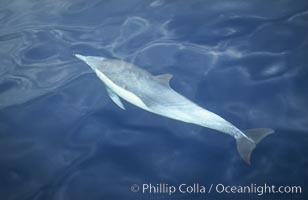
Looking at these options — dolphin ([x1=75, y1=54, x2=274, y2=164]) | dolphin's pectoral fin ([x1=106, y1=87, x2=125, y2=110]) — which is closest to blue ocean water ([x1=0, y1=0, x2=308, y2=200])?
dolphin's pectoral fin ([x1=106, y1=87, x2=125, y2=110])

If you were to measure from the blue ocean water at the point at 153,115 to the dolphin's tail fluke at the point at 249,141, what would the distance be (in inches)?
15.3

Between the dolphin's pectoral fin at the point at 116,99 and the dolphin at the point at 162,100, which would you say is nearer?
the dolphin at the point at 162,100

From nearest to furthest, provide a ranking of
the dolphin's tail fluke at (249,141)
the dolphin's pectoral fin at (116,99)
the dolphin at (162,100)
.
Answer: the dolphin's tail fluke at (249,141) → the dolphin at (162,100) → the dolphin's pectoral fin at (116,99)

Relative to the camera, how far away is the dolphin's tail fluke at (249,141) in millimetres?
4789

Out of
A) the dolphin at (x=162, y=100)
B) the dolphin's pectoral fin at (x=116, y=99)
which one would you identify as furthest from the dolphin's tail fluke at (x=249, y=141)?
the dolphin's pectoral fin at (x=116, y=99)

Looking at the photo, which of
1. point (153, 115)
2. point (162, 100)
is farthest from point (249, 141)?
point (153, 115)

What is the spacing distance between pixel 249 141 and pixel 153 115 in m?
2.04

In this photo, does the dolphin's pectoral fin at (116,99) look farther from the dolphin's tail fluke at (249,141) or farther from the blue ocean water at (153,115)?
the dolphin's tail fluke at (249,141)

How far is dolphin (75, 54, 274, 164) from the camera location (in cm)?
491

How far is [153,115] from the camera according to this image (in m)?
6.17

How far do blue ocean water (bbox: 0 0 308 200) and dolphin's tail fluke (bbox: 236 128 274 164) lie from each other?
39 centimetres

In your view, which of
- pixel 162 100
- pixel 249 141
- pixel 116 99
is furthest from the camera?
pixel 116 99

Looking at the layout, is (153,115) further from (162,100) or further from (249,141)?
(249,141)

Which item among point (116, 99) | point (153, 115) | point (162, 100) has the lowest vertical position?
point (153, 115)
